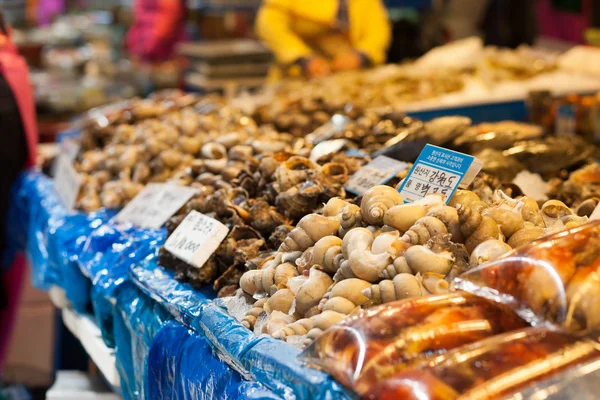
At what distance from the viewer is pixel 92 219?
9.12ft

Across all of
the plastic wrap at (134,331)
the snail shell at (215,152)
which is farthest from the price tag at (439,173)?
the snail shell at (215,152)

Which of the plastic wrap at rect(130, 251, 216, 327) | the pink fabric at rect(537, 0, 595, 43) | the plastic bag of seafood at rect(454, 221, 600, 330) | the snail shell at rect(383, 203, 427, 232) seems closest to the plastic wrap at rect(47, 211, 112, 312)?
the plastic wrap at rect(130, 251, 216, 327)

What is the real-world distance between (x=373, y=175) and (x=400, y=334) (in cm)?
88

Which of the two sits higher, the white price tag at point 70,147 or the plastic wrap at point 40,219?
the white price tag at point 70,147

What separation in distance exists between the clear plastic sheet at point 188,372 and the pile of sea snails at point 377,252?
116mm

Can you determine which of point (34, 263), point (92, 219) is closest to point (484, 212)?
point (92, 219)

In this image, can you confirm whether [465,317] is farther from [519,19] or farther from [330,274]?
[519,19]

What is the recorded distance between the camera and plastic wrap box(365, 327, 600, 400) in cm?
111

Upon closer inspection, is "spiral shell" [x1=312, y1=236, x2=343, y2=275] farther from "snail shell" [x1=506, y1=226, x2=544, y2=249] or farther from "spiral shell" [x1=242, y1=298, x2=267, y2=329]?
"snail shell" [x1=506, y1=226, x2=544, y2=249]

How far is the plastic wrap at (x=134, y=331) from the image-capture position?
205 cm

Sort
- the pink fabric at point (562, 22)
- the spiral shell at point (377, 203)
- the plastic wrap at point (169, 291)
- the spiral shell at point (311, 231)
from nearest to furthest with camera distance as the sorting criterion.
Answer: the spiral shell at point (377, 203) < the spiral shell at point (311, 231) < the plastic wrap at point (169, 291) < the pink fabric at point (562, 22)

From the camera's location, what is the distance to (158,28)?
26.9 feet

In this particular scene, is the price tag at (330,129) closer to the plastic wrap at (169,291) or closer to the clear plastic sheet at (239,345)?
the plastic wrap at (169,291)

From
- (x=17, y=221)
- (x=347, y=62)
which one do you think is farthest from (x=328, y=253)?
(x=347, y=62)
